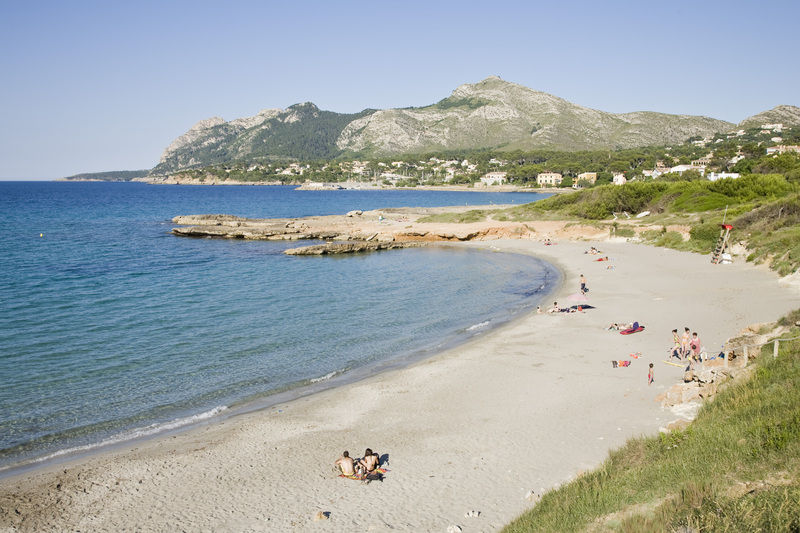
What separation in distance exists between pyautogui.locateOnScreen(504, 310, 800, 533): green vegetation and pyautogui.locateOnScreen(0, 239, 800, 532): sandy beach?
1729mm

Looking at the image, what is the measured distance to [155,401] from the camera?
15.0 metres

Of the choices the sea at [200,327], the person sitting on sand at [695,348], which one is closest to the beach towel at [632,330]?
the person sitting on sand at [695,348]

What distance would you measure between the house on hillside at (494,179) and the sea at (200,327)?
133541mm

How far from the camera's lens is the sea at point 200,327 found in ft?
47.2

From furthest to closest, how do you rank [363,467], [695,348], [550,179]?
1. [550,179]
2. [695,348]
3. [363,467]

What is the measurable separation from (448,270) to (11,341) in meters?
26.4

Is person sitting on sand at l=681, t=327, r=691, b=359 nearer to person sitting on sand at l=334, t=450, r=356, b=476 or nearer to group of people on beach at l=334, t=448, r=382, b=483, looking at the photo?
group of people on beach at l=334, t=448, r=382, b=483

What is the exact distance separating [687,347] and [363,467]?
1168 centimetres

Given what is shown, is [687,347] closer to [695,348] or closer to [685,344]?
[685,344]

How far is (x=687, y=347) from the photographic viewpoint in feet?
54.2

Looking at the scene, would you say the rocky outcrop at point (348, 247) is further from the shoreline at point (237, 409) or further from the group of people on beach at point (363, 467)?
the group of people on beach at point (363, 467)

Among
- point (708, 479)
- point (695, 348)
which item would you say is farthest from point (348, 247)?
point (708, 479)

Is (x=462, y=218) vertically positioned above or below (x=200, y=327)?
above

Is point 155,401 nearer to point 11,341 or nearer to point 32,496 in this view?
point 32,496
